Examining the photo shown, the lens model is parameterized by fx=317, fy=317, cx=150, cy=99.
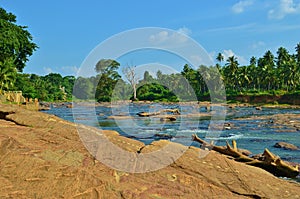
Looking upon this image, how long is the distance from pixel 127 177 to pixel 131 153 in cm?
143

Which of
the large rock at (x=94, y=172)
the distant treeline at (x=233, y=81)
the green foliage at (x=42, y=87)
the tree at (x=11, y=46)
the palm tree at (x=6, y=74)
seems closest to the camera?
the large rock at (x=94, y=172)

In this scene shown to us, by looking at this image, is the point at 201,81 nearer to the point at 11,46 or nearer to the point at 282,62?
the point at 282,62

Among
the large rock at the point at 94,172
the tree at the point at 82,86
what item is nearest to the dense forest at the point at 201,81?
the tree at the point at 82,86

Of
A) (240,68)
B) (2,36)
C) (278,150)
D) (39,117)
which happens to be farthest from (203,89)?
(39,117)

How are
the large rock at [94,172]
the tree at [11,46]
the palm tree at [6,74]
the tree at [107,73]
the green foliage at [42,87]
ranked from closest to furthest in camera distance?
the large rock at [94,172] → the tree at [107,73] → the tree at [11,46] → the palm tree at [6,74] → the green foliage at [42,87]

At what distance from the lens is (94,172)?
23.5ft

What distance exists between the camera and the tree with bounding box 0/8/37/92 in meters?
50.0

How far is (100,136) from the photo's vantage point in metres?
9.47

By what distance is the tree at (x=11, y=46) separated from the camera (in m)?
50.0

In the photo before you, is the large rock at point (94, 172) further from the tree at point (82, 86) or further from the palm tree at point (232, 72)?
the palm tree at point (232, 72)

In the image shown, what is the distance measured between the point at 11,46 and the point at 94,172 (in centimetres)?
4979

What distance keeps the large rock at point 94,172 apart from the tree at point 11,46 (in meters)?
44.3

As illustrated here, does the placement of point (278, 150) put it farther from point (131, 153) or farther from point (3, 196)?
point (3, 196)

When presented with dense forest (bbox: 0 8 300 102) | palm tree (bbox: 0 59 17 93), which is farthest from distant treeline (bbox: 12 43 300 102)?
palm tree (bbox: 0 59 17 93)
